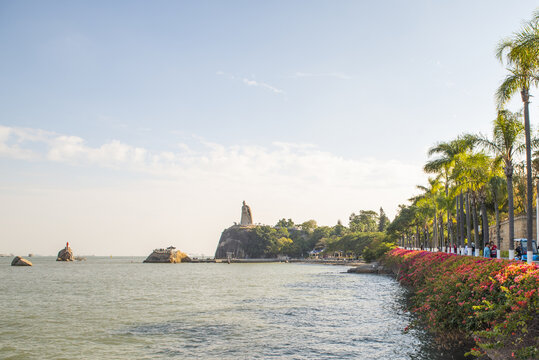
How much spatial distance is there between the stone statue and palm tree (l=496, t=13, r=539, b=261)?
173347mm

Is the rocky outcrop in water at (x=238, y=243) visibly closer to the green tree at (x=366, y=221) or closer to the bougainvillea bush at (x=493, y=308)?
the green tree at (x=366, y=221)

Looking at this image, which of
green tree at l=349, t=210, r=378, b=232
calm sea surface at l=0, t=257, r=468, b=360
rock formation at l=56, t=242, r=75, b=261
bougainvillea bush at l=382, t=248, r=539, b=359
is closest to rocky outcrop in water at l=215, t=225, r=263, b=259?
green tree at l=349, t=210, r=378, b=232

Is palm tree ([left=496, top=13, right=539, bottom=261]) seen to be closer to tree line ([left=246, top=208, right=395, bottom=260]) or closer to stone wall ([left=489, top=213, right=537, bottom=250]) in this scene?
stone wall ([left=489, top=213, right=537, bottom=250])

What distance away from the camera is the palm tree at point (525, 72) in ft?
60.8

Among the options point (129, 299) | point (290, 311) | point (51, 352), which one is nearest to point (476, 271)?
point (290, 311)

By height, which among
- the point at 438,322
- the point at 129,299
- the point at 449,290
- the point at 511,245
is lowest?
the point at 129,299

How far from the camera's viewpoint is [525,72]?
68.5 ft

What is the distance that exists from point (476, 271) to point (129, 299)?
30523 millimetres

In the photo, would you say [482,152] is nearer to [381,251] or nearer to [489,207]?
[489,207]

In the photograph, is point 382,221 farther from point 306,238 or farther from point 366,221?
point 306,238

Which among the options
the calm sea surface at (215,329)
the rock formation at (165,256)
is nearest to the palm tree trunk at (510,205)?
the calm sea surface at (215,329)

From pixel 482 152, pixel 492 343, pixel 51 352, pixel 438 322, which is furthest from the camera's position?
pixel 482 152

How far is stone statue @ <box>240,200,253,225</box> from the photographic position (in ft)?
634

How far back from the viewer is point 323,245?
166 meters
